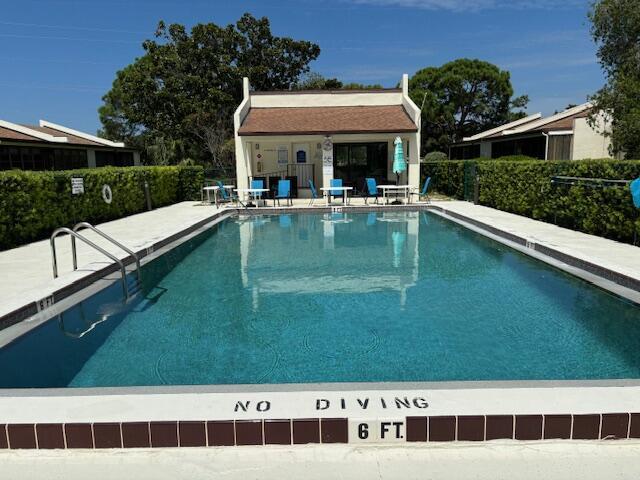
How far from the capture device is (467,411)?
3215 millimetres

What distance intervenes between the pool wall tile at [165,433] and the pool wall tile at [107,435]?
0.23 meters

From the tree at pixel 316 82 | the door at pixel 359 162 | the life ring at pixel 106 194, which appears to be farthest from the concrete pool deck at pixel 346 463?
the tree at pixel 316 82

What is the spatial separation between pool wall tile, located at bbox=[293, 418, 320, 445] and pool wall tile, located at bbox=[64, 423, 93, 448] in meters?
1.38

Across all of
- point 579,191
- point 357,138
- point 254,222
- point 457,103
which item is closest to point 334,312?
point 579,191

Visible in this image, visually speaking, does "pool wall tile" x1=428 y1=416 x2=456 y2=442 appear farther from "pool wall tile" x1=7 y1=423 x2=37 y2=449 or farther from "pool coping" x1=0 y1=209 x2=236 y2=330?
"pool coping" x1=0 y1=209 x2=236 y2=330

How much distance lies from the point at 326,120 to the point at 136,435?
2020cm

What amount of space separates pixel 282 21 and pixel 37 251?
3696 cm

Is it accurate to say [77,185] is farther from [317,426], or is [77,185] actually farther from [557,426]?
[557,426]

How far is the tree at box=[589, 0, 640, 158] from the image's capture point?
2012cm

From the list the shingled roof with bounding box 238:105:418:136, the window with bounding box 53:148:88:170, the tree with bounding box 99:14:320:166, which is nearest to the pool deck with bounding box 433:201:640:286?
the shingled roof with bounding box 238:105:418:136

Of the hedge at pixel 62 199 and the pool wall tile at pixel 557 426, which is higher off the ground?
the hedge at pixel 62 199

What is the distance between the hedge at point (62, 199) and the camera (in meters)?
10.8

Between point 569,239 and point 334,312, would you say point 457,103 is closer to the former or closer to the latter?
point 569,239

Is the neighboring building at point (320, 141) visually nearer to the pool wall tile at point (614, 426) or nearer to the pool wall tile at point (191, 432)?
the pool wall tile at point (614, 426)
